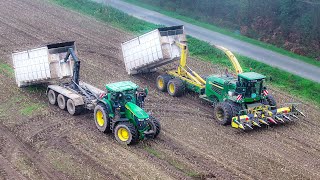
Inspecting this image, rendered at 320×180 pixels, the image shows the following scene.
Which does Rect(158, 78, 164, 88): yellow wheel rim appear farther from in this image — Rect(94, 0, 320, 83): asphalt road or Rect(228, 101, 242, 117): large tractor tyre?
Rect(94, 0, 320, 83): asphalt road

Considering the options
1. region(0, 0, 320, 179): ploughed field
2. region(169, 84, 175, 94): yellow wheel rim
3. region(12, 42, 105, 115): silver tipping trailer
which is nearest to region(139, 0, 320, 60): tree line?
region(0, 0, 320, 179): ploughed field

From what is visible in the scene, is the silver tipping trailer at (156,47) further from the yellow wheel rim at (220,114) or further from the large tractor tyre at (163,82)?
the yellow wheel rim at (220,114)

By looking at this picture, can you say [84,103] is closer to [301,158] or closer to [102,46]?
[301,158]

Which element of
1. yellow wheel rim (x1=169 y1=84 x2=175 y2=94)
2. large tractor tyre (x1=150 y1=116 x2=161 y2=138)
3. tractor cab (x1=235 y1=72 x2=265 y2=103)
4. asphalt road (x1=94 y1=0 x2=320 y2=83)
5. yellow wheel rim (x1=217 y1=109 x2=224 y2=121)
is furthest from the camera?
asphalt road (x1=94 y1=0 x2=320 y2=83)

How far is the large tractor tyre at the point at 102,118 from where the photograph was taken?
18453mm

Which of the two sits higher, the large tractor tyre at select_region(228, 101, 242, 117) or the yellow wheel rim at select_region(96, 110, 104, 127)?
the large tractor tyre at select_region(228, 101, 242, 117)

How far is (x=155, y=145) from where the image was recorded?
717 inches

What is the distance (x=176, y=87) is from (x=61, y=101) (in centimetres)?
587

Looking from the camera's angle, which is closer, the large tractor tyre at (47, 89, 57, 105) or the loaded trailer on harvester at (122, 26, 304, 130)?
the loaded trailer on harvester at (122, 26, 304, 130)

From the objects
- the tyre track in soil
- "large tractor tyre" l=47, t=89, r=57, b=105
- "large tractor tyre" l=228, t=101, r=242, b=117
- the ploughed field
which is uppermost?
"large tractor tyre" l=228, t=101, r=242, b=117

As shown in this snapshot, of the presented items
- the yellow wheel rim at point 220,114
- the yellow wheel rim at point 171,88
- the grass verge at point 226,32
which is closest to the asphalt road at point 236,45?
the grass verge at point 226,32

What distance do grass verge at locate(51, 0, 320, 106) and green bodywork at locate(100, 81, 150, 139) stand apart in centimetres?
1114

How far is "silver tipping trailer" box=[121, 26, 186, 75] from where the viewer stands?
24156 millimetres

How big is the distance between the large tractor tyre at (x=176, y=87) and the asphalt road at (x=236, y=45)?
9.06 meters
